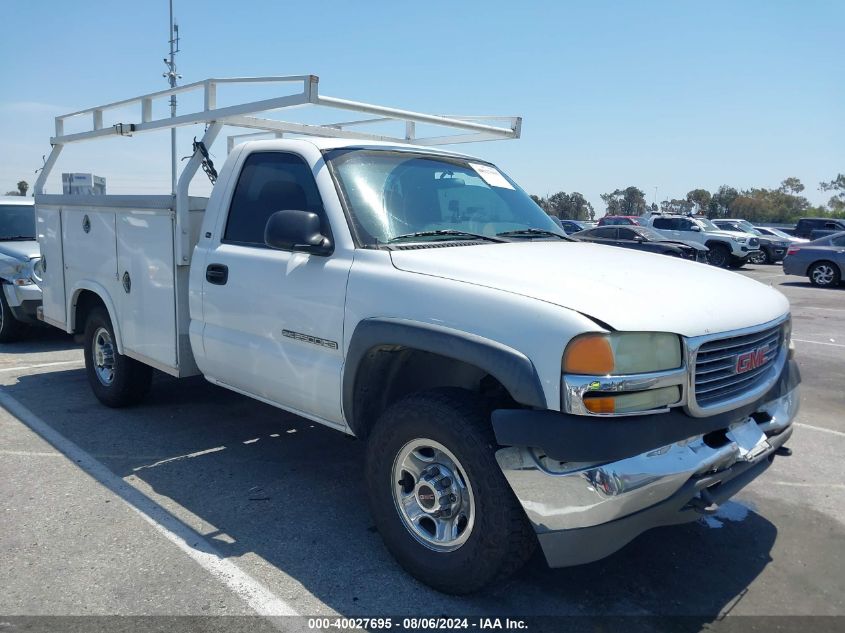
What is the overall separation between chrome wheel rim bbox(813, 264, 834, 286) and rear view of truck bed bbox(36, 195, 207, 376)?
716 inches

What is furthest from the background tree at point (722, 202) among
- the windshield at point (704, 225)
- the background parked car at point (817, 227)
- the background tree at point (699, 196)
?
the windshield at point (704, 225)

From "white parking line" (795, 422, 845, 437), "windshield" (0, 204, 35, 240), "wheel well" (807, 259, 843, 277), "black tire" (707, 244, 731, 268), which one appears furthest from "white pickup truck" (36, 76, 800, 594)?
"black tire" (707, 244, 731, 268)

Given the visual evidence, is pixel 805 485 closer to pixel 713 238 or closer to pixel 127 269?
pixel 127 269

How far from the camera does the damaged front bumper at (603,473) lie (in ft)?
8.86

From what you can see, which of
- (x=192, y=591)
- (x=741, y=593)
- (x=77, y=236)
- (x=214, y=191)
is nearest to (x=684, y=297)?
(x=741, y=593)

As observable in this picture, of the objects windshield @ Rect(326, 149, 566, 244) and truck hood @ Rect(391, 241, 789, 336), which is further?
windshield @ Rect(326, 149, 566, 244)

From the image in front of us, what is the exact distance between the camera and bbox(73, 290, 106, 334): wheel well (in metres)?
6.23

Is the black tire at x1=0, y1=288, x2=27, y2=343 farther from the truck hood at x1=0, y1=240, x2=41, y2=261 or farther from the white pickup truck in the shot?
the white pickup truck

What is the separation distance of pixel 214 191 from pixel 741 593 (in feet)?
12.2

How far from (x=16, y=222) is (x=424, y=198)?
7966 mm

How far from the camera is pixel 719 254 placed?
24516 mm

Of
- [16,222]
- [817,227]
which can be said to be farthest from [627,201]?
[16,222]

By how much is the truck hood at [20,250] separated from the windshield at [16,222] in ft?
1.25

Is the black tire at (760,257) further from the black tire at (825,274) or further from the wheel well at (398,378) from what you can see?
the wheel well at (398,378)
